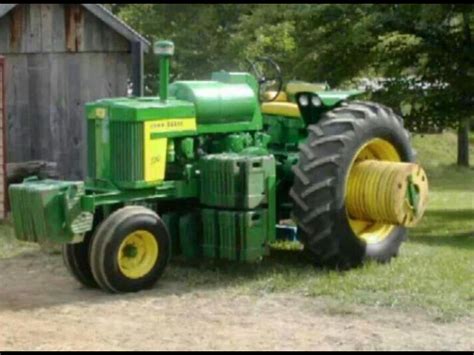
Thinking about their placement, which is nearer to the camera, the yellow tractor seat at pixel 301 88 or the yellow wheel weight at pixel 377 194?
the yellow wheel weight at pixel 377 194

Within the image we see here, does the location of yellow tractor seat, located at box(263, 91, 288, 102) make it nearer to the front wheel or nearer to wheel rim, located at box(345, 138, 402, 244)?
wheel rim, located at box(345, 138, 402, 244)

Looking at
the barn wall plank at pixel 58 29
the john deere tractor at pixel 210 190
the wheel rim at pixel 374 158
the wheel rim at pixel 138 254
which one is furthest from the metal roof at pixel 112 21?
the wheel rim at pixel 138 254

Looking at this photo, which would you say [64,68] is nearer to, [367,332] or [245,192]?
[245,192]

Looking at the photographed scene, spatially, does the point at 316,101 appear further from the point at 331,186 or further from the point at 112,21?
the point at 112,21

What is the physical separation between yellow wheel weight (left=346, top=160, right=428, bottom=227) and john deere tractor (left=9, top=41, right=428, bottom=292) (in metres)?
0.01

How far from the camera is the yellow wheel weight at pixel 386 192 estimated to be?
980cm

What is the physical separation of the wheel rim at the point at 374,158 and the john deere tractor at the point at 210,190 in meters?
0.02

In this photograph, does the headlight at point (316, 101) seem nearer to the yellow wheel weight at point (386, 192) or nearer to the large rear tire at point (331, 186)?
the large rear tire at point (331, 186)

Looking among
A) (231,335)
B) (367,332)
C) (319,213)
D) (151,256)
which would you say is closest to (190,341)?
(231,335)

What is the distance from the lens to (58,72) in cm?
1504

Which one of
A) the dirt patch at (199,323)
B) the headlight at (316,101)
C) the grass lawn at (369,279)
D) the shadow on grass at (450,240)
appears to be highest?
the headlight at (316,101)

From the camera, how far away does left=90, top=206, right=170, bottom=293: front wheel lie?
879 cm

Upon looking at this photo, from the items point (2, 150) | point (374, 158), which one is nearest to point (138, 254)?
point (374, 158)

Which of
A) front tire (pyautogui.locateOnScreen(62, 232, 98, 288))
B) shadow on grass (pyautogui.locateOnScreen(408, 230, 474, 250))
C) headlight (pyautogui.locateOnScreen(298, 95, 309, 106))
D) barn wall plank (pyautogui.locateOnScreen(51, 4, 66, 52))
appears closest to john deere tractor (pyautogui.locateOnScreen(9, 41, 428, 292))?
front tire (pyautogui.locateOnScreen(62, 232, 98, 288))
